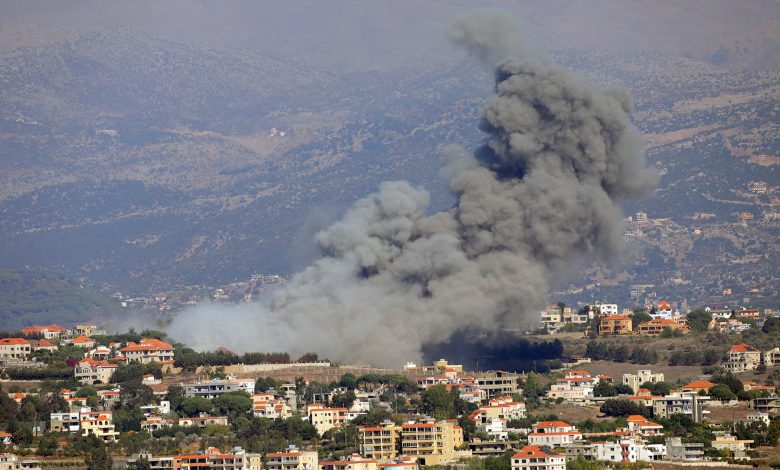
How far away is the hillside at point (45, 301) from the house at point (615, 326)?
169 ft

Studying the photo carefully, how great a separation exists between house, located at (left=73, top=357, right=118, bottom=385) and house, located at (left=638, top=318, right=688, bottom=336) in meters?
29.2

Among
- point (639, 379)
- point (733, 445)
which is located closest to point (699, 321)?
point (639, 379)

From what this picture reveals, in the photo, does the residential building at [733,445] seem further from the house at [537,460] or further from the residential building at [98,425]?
the residential building at [98,425]

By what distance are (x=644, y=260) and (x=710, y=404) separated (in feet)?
311

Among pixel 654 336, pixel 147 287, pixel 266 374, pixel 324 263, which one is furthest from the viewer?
pixel 147 287

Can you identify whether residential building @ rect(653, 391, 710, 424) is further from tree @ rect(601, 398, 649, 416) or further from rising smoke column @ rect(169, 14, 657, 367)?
rising smoke column @ rect(169, 14, 657, 367)

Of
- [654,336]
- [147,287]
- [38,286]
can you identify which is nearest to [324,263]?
[654,336]

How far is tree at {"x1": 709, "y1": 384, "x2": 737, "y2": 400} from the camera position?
87250mm

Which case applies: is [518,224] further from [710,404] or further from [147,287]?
[147,287]

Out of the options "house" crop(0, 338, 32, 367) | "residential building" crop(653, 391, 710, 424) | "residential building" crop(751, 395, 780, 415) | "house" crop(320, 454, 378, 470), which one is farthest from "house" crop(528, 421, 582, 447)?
"house" crop(0, 338, 32, 367)

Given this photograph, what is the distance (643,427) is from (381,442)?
9236 millimetres

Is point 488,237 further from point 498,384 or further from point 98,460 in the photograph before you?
point 98,460

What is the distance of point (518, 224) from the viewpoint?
9650 cm

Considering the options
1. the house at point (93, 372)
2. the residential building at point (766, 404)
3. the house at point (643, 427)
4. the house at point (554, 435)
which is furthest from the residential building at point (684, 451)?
the house at point (93, 372)
